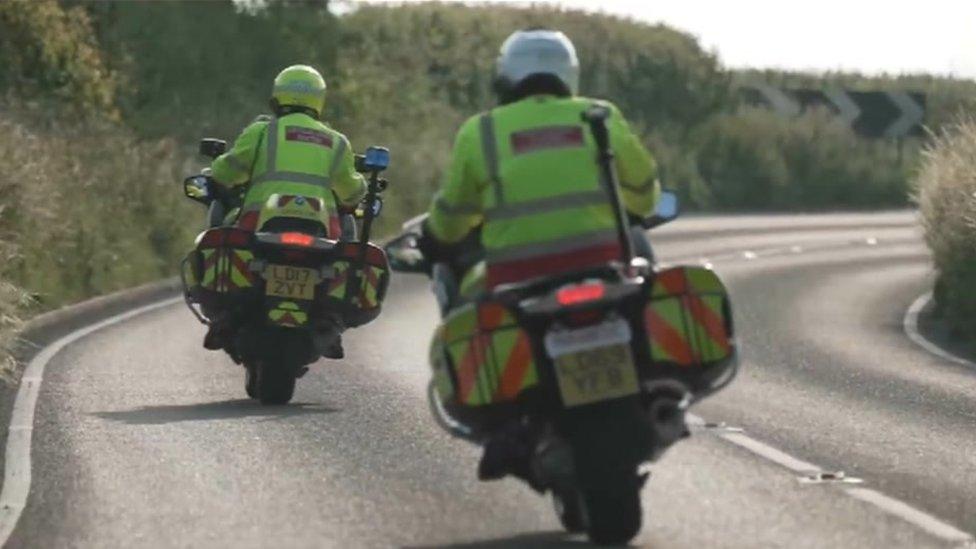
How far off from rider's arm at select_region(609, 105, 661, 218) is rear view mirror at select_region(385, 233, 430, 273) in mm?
881

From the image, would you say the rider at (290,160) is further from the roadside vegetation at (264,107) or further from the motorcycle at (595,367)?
the motorcycle at (595,367)

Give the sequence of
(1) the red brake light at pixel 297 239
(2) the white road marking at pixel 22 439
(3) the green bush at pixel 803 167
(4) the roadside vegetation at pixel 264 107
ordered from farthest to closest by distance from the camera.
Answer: (3) the green bush at pixel 803 167 < (4) the roadside vegetation at pixel 264 107 < (1) the red brake light at pixel 297 239 < (2) the white road marking at pixel 22 439

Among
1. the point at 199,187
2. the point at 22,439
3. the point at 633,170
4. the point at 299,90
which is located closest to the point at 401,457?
the point at 22,439

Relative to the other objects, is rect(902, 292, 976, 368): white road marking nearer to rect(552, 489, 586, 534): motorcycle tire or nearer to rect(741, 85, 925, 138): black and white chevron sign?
rect(552, 489, 586, 534): motorcycle tire

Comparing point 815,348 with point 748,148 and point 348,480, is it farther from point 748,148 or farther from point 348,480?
point 748,148

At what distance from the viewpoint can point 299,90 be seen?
59.3 ft

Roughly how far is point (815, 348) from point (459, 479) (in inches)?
449

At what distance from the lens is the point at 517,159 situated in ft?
37.3

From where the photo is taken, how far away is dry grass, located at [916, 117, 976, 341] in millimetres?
26969

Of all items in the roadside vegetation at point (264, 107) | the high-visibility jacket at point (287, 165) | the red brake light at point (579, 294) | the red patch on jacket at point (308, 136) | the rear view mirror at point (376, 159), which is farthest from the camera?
the roadside vegetation at point (264, 107)

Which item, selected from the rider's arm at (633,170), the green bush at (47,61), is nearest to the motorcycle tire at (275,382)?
the rider's arm at (633,170)

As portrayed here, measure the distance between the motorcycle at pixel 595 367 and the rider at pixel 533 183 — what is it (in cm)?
10

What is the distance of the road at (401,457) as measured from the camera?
11883 mm

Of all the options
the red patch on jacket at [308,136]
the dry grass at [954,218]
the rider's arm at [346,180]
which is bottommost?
the dry grass at [954,218]
